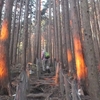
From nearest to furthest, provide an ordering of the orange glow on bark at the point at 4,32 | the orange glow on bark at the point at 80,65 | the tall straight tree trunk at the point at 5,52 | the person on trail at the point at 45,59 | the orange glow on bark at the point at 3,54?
the tall straight tree trunk at the point at 5,52 < the orange glow on bark at the point at 3,54 < the orange glow on bark at the point at 4,32 < the orange glow on bark at the point at 80,65 < the person on trail at the point at 45,59

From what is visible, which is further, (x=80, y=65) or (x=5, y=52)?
(x=80, y=65)

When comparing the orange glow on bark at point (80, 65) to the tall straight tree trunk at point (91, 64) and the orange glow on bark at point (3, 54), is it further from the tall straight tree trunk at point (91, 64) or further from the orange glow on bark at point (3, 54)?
the orange glow on bark at point (3, 54)

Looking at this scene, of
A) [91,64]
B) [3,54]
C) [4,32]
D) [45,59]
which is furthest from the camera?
[45,59]

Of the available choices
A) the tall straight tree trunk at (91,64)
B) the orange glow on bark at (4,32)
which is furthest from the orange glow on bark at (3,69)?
the tall straight tree trunk at (91,64)

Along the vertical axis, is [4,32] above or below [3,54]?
above

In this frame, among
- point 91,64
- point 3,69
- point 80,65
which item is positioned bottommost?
point 91,64

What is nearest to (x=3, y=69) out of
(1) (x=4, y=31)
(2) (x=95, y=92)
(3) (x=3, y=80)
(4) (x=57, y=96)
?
(3) (x=3, y=80)

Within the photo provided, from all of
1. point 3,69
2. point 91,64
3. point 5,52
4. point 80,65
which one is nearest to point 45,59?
point 80,65

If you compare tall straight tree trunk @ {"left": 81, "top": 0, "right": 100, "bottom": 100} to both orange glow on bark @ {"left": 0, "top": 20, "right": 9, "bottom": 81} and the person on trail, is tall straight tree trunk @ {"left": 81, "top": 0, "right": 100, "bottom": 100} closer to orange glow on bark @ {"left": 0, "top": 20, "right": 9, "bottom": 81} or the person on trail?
orange glow on bark @ {"left": 0, "top": 20, "right": 9, "bottom": 81}

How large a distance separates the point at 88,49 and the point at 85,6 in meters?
1.61

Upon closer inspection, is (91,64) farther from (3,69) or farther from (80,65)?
(3,69)

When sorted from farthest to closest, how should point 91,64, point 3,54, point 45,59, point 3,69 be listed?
point 45,59
point 3,54
point 3,69
point 91,64

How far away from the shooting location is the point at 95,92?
220 inches

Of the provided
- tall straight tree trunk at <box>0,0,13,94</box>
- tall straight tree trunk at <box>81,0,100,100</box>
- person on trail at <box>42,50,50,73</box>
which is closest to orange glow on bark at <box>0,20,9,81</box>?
tall straight tree trunk at <box>0,0,13,94</box>
